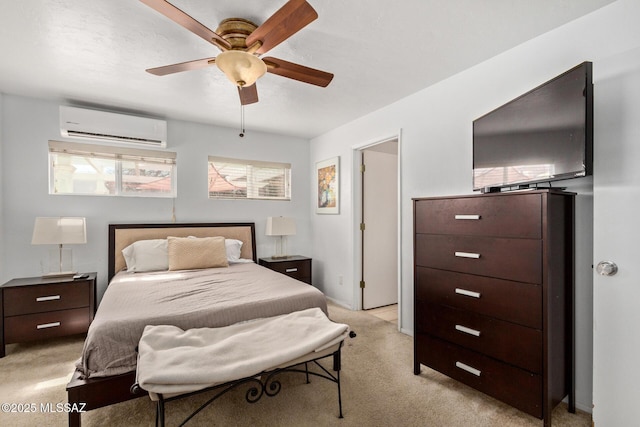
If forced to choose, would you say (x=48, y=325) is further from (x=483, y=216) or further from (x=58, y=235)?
(x=483, y=216)

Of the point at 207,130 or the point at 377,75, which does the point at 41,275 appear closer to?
the point at 207,130

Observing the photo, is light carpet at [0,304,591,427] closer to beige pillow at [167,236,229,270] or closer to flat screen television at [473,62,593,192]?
beige pillow at [167,236,229,270]

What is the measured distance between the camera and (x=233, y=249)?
3891 mm

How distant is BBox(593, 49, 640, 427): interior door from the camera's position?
62.6 inches

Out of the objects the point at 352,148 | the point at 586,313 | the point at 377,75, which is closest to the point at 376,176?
the point at 352,148

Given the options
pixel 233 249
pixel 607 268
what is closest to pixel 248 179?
pixel 233 249

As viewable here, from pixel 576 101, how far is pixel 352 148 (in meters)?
A: 2.52

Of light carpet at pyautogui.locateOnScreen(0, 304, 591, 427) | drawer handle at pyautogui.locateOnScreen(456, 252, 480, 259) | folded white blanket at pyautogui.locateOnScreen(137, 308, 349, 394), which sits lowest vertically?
light carpet at pyautogui.locateOnScreen(0, 304, 591, 427)

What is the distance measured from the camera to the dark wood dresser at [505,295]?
5.41 ft

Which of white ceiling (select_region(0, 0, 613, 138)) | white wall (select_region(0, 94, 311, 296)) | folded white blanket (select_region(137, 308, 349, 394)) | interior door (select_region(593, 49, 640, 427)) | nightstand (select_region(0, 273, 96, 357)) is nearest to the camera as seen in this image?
folded white blanket (select_region(137, 308, 349, 394))

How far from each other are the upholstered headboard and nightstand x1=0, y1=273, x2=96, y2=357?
17.6 inches

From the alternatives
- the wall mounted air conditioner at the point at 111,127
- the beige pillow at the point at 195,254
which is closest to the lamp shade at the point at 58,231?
the beige pillow at the point at 195,254

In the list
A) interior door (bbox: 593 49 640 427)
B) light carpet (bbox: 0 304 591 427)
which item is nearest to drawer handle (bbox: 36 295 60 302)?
light carpet (bbox: 0 304 591 427)

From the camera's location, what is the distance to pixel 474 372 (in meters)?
1.95
